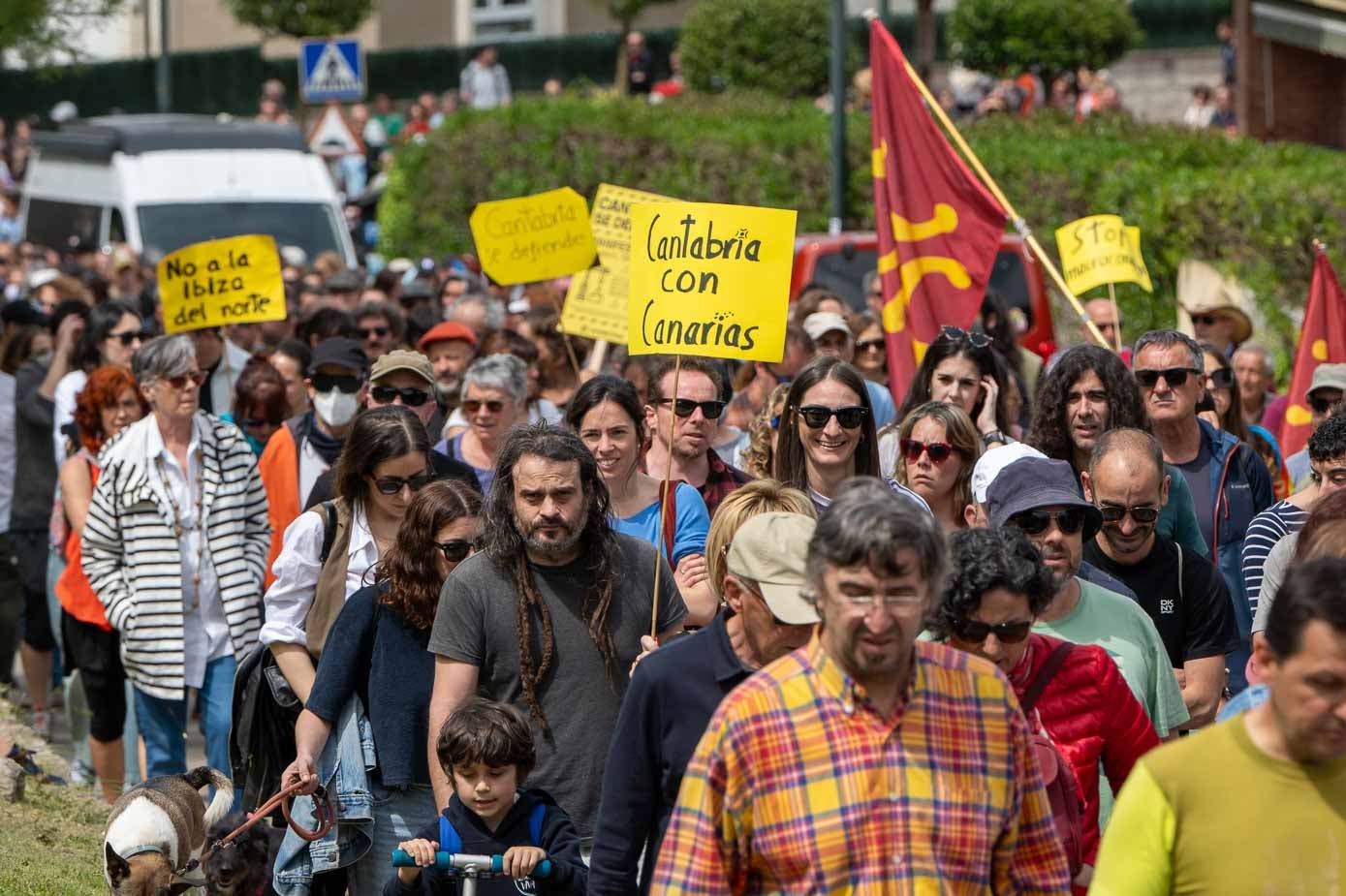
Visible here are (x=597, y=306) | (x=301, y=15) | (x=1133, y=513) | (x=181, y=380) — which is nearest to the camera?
(x=1133, y=513)

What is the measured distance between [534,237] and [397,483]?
4.93m

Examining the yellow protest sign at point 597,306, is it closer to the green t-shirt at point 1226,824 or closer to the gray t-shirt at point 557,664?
the gray t-shirt at point 557,664

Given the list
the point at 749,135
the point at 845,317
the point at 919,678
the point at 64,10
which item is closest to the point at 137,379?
the point at 845,317

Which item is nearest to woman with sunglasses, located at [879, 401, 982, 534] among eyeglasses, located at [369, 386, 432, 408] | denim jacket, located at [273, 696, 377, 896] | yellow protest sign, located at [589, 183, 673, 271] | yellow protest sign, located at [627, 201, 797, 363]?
yellow protest sign, located at [627, 201, 797, 363]

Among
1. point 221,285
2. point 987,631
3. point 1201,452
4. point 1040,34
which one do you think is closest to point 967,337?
point 1201,452

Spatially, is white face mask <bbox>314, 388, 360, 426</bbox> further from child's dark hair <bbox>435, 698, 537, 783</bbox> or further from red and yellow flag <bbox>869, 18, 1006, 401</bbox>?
child's dark hair <bbox>435, 698, 537, 783</bbox>

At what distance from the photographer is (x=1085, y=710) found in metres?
4.88

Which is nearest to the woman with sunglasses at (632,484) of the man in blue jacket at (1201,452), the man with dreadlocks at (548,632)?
the man with dreadlocks at (548,632)

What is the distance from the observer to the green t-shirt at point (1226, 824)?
11.9ft

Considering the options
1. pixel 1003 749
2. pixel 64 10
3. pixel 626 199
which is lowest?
pixel 1003 749

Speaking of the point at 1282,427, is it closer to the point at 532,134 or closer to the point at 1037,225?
→ the point at 1037,225

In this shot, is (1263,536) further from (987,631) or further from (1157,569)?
(987,631)

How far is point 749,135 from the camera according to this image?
68.3ft

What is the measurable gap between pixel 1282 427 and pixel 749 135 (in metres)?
10.9
